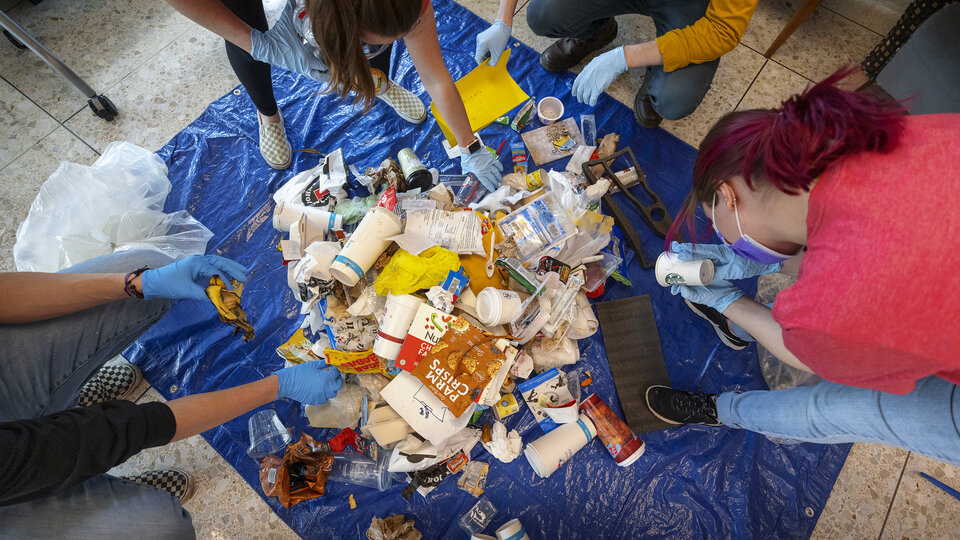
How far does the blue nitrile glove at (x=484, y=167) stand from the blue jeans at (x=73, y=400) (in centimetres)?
133

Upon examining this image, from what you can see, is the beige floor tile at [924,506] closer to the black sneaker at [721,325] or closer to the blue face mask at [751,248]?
the black sneaker at [721,325]

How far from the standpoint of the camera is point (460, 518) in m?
1.69

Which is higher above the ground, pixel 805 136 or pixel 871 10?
pixel 805 136

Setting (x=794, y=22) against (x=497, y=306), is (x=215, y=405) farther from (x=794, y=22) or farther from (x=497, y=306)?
(x=794, y=22)

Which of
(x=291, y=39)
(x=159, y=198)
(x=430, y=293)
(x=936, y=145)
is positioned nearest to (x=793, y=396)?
(x=936, y=145)

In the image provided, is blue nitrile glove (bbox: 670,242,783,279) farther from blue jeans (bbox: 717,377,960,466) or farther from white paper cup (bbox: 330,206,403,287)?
white paper cup (bbox: 330,206,403,287)

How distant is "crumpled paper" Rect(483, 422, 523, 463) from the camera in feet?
5.48

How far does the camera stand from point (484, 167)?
2.00m

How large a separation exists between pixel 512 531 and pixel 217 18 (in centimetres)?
201

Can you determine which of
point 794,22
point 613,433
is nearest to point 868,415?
point 613,433

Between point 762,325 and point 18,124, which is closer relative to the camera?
point 762,325

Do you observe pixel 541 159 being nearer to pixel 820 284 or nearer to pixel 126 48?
pixel 820 284

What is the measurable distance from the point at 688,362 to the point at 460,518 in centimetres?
110

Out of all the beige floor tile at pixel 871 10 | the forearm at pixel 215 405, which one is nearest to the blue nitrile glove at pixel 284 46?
the forearm at pixel 215 405
